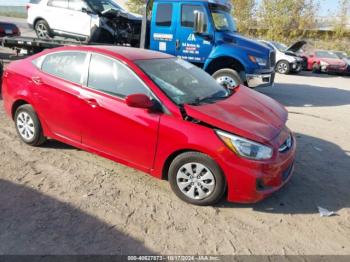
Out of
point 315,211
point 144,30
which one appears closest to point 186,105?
point 315,211

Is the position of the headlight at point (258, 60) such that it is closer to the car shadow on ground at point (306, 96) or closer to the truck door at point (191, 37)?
the truck door at point (191, 37)

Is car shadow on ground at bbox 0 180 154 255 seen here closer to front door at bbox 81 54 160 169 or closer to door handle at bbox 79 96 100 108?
front door at bbox 81 54 160 169

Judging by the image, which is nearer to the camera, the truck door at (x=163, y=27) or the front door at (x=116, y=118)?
the front door at (x=116, y=118)

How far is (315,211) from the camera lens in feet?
12.6

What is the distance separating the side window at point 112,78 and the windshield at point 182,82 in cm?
19

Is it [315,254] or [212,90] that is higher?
[212,90]

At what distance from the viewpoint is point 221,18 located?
8.95m

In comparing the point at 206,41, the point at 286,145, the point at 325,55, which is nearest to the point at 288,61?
the point at 325,55

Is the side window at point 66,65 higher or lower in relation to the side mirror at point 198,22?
lower

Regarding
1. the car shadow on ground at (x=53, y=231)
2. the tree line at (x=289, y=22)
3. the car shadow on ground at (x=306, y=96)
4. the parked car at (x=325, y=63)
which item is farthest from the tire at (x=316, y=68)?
the car shadow on ground at (x=53, y=231)

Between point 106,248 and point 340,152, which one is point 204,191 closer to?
point 106,248

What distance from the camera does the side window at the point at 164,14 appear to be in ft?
29.0

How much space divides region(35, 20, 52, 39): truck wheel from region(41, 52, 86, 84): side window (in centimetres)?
585

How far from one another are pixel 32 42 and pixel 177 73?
6.21 meters
